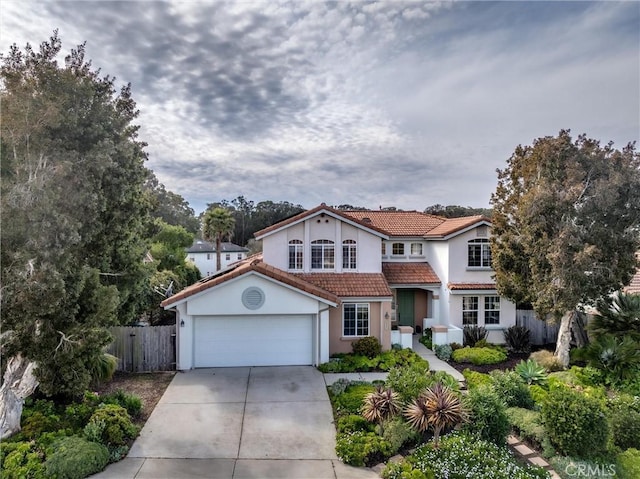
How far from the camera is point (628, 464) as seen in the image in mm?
8625

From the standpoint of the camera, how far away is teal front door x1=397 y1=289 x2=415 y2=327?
68.8 ft

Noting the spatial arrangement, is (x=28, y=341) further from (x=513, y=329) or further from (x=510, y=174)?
(x=513, y=329)

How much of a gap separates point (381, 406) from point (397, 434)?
851mm

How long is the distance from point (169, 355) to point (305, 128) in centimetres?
1120

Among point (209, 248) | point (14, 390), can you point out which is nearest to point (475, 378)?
point (14, 390)

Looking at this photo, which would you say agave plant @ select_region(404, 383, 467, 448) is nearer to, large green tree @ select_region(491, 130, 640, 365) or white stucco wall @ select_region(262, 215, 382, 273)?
large green tree @ select_region(491, 130, 640, 365)

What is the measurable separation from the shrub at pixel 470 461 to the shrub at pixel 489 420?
0.86 ft

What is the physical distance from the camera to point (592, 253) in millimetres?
13750

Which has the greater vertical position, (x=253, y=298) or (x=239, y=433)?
(x=253, y=298)

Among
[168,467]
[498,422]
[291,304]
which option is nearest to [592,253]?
[498,422]

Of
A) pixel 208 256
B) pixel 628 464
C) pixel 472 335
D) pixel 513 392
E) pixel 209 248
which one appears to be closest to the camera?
pixel 628 464

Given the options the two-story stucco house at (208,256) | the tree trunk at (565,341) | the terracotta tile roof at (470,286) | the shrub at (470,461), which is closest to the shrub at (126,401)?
the shrub at (470,461)

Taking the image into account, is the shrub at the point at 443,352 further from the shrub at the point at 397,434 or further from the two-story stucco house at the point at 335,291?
the shrub at the point at 397,434

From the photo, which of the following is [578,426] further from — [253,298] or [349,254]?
[349,254]
